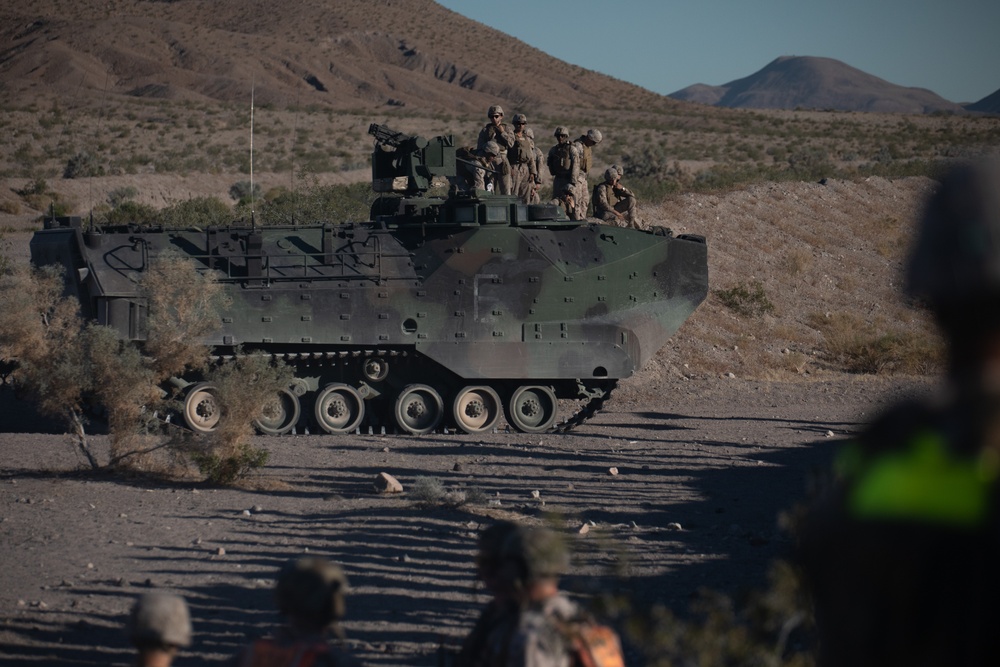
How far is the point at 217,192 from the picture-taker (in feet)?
119

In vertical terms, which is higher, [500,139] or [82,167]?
[82,167]

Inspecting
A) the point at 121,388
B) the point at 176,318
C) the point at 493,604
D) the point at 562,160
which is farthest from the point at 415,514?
the point at 562,160

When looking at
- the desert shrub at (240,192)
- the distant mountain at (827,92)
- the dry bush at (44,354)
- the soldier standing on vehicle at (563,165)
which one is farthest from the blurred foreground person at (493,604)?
the distant mountain at (827,92)

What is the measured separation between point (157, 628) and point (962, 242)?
273 cm

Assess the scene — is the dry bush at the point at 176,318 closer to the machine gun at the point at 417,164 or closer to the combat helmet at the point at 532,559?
the machine gun at the point at 417,164

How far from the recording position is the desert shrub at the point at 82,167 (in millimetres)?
37062

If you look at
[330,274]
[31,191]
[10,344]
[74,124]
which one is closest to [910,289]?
[10,344]

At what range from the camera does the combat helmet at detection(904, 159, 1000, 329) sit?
82.6 inches

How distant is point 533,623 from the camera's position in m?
3.39

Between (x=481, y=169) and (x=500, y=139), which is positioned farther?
(x=500, y=139)

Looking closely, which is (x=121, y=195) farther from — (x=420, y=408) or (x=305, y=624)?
(x=305, y=624)

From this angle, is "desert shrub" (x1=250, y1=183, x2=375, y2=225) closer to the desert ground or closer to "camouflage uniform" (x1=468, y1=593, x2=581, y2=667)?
the desert ground

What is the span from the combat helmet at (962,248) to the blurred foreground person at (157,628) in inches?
102

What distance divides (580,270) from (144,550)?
761cm
